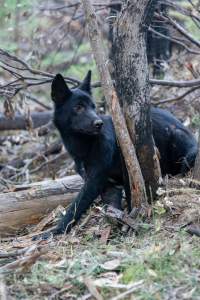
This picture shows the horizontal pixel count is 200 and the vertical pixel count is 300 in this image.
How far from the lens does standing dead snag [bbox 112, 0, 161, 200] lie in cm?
564

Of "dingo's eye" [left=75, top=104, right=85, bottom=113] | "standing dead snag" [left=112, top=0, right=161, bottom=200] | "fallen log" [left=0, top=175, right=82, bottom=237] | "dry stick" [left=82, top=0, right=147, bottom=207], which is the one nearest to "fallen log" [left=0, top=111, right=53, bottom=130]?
"fallen log" [left=0, top=175, right=82, bottom=237]

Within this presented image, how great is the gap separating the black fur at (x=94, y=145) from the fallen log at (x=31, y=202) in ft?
1.17

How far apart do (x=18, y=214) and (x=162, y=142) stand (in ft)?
6.60

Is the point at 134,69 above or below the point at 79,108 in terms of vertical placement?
above

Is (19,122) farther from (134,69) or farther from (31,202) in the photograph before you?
(134,69)

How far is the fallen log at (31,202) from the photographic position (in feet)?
22.1

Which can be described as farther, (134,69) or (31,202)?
(31,202)

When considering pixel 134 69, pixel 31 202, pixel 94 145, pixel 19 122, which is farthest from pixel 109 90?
pixel 19 122

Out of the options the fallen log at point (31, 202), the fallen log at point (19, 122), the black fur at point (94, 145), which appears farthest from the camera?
the fallen log at point (19, 122)

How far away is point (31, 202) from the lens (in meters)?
6.89

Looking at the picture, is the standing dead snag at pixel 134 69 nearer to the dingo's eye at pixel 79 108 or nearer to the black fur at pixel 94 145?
the black fur at pixel 94 145

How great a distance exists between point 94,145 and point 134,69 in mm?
1321

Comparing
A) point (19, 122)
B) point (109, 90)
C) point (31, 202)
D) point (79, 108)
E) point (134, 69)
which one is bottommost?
point (31, 202)

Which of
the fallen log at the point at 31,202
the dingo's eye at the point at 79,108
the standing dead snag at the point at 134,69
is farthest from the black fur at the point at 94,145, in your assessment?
the standing dead snag at the point at 134,69
